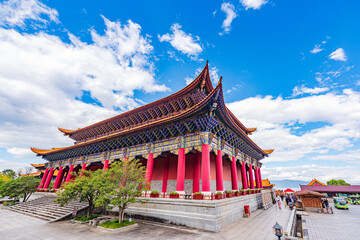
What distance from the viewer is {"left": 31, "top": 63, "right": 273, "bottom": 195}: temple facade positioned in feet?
41.7

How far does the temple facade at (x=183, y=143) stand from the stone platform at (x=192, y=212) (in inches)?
48.9

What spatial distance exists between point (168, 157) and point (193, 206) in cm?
693

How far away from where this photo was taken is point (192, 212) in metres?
10.3

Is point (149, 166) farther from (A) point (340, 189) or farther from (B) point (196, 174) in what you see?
(A) point (340, 189)

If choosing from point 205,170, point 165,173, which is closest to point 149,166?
point 165,173

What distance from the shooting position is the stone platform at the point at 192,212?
9625mm

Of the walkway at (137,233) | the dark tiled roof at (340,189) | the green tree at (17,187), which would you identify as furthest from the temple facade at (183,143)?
the dark tiled roof at (340,189)

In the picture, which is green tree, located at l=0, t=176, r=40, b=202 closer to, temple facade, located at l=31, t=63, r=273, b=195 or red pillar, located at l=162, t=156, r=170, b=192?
temple facade, located at l=31, t=63, r=273, b=195

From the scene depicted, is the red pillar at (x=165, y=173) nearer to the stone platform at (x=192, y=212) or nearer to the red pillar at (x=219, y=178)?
the stone platform at (x=192, y=212)

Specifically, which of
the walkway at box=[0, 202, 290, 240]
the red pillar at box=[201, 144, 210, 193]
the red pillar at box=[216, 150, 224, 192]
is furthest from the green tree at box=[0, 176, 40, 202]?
the red pillar at box=[216, 150, 224, 192]

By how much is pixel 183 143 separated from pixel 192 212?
5.22 metres

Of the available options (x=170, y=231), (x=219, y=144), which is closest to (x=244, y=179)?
(x=219, y=144)

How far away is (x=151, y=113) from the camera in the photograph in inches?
772

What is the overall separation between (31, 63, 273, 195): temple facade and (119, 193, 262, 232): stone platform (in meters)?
1.24
